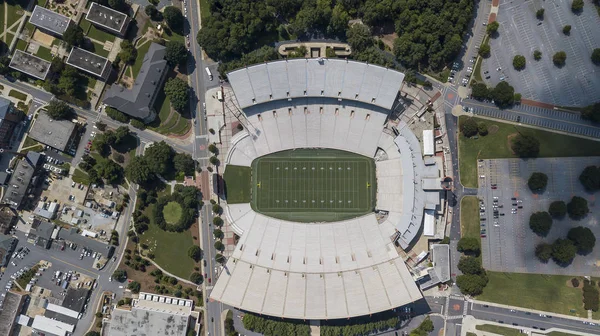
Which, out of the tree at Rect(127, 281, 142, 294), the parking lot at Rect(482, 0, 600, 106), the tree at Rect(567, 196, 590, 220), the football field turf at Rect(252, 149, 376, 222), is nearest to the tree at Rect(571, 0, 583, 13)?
the parking lot at Rect(482, 0, 600, 106)

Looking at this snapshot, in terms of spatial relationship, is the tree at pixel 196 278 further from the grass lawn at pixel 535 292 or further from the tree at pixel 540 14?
the tree at pixel 540 14

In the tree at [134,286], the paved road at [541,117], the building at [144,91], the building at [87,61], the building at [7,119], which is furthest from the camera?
the tree at [134,286]

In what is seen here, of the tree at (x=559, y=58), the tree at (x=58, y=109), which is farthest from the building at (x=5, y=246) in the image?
the tree at (x=559, y=58)

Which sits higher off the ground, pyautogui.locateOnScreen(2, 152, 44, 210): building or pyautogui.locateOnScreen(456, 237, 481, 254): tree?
pyautogui.locateOnScreen(456, 237, 481, 254): tree

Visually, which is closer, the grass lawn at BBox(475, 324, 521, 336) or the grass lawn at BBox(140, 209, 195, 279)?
the grass lawn at BBox(475, 324, 521, 336)

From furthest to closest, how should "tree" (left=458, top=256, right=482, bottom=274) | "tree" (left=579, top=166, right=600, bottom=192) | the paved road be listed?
the paved road < "tree" (left=458, top=256, right=482, bottom=274) < "tree" (left=579, top=166, right=600, bottom=192)

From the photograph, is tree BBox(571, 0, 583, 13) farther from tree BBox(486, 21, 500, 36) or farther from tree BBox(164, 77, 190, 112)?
tree BBox(164, 77, 190, 112)

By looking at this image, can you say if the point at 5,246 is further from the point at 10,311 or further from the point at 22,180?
the point at 22,180
